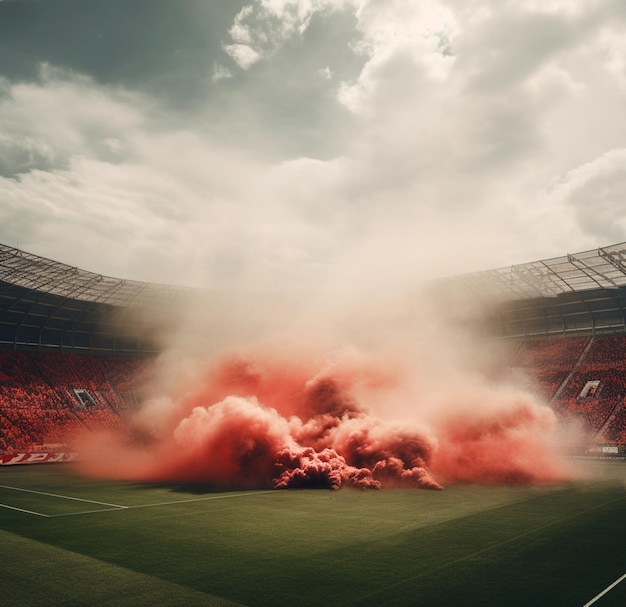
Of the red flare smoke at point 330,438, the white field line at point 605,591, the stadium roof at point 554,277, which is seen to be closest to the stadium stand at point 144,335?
the stadium roof at point 554,277

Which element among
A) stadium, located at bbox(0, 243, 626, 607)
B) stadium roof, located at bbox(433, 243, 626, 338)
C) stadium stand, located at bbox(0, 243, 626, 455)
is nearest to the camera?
stadium, located at bbox(0, 243, 626, 607)

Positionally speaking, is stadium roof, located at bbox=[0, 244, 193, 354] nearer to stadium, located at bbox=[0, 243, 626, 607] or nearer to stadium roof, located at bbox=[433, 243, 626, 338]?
stadium, located at bbox=[0, 243, 626, 607]

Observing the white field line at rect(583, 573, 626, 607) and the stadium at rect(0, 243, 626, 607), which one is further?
the stadium at rect(0, 243, 626, 607)

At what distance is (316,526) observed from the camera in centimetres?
2345

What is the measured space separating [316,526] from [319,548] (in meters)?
3.60

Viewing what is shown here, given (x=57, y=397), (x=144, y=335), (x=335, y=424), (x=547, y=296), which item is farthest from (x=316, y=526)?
(x=144, y=335)

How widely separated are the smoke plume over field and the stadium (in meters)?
2.90

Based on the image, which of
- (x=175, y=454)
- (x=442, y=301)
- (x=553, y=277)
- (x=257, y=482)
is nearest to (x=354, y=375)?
(x=257, y=482)

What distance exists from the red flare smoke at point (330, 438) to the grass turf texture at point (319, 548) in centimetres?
364

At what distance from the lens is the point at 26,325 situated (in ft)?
252

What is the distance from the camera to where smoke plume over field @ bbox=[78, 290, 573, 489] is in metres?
36.6

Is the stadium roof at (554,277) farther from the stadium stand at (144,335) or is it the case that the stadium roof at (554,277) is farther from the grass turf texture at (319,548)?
the grass turf texture at (319,548)

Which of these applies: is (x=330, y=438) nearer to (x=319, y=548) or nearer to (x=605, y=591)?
Answer: (x=319, y=548)

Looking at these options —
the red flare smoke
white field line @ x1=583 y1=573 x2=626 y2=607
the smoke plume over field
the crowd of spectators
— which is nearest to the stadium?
white field line @ x1=583 y1=573 x2=626 y2=607
